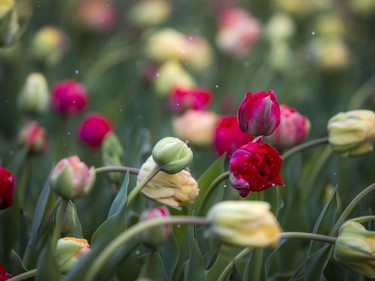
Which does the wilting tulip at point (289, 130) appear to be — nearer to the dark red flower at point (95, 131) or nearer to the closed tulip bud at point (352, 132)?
the closed tulip bud at point (352, 132)

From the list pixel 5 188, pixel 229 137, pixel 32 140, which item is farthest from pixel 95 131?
pixel 5 188

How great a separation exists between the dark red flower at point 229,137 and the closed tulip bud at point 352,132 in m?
0.12

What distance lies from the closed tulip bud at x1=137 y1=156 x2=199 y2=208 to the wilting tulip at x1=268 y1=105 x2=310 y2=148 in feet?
0.73

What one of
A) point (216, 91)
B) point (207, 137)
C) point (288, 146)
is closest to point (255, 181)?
point (288, 146)

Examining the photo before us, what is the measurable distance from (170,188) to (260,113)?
130mm

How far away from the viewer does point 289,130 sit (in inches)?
38.4

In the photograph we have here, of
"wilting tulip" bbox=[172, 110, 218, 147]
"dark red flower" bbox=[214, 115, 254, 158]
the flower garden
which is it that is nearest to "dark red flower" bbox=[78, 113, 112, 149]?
the flower garden

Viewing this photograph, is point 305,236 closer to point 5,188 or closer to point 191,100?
point 5,188

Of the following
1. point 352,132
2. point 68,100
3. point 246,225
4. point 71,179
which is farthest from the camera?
point 68,100

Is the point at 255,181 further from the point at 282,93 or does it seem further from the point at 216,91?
the point at 216,91

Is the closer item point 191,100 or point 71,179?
point 71,179

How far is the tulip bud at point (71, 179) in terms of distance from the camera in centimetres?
71

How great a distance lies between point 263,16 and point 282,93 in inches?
27.8

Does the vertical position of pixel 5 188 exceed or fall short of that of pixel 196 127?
it exceeds it
